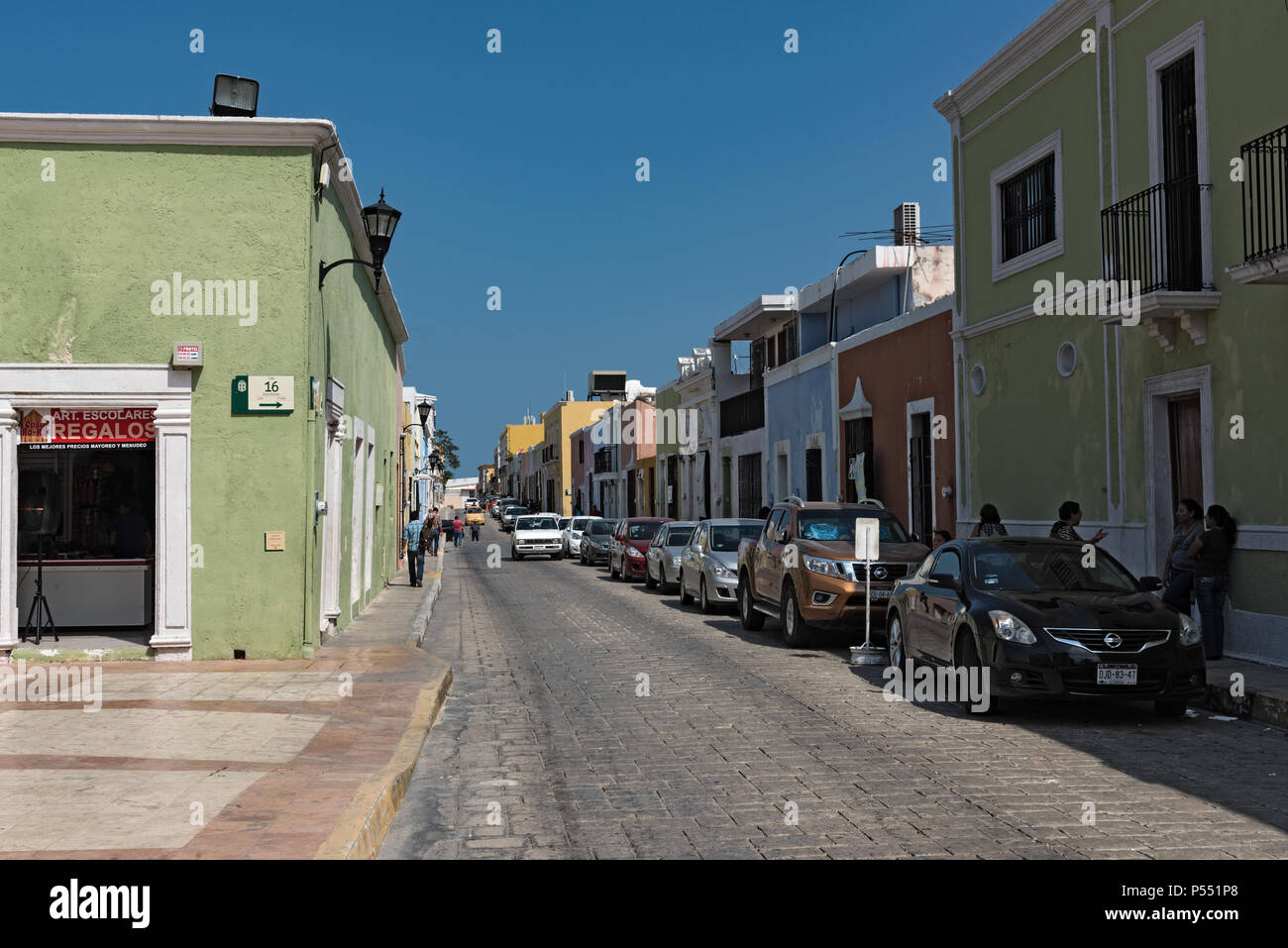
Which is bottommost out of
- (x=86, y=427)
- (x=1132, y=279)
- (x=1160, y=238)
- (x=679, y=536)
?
(x=679, y=536)

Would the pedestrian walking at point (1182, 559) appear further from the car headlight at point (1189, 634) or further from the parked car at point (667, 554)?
the parked car at point (667, 554)

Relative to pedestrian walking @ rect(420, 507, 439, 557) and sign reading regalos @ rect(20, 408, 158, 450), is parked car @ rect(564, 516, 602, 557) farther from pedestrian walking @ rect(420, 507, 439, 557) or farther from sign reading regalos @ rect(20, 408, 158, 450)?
sign reading regalos @ rect(20, 408, 158, 450)

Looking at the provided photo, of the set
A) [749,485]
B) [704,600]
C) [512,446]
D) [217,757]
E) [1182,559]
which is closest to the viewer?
[217,757]

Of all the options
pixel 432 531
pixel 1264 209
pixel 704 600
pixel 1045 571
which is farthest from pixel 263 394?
pixel 432 531

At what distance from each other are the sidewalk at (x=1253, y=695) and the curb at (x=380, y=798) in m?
6.91

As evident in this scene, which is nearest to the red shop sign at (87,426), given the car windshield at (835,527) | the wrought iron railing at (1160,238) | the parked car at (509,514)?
the car windshield at (835,527)

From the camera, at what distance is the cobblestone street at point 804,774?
5992mm

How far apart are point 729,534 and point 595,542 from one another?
1928cm

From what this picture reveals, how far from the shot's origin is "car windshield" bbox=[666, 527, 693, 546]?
1022 inches

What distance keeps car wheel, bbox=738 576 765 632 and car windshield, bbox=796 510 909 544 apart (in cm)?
181

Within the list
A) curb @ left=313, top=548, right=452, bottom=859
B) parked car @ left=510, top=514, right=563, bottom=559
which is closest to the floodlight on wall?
curb @ left=313, top=548, right=452, bottom=859

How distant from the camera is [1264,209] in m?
12.1

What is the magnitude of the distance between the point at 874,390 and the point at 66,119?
16.7 m

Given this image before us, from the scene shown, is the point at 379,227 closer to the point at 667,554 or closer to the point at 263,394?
the point at 263,394
